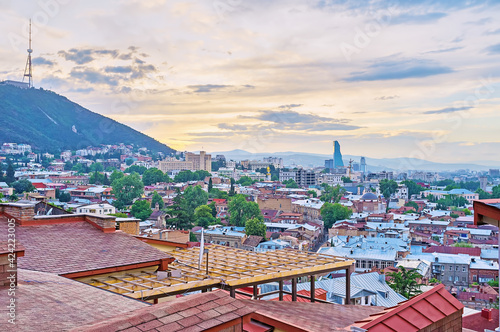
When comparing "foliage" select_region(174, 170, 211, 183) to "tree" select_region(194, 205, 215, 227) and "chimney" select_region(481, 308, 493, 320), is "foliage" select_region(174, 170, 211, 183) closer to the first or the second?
"tree" select_region(194, 205, 215, 227)

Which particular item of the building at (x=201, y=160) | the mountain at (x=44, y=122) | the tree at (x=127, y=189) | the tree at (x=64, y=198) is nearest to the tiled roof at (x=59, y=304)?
the tree at (x=64, y=198)

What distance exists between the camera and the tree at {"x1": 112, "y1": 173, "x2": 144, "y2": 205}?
227 ft

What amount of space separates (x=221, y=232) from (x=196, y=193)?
26.2 m

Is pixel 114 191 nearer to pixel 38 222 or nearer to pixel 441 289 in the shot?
pixel 38 222

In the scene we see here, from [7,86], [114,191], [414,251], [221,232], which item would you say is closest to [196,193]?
[114,191]

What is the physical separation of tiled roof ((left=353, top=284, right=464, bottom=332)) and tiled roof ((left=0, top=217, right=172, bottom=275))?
342cm

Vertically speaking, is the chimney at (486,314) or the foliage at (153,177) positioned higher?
the foliage at (153,177)

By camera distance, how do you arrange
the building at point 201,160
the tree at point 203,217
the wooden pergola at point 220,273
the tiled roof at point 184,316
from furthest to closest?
the building at point 201,160, the tree at point 203,217, the wooden pergola at point 220,273, the tiled roof at point 184,316

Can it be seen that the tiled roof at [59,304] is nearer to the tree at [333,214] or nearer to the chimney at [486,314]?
the chimney at [486,314]

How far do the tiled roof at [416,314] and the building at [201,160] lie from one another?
477ft

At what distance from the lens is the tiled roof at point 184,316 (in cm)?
229

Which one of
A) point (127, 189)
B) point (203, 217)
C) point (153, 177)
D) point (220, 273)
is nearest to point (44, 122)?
point (153, 177)

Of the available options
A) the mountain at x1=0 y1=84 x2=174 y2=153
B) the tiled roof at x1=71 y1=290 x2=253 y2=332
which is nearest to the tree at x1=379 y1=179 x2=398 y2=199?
the tiled roof at x1=71 y1=290 x2=253 y2=332

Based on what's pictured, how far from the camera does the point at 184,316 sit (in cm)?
244
